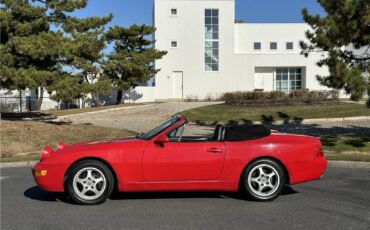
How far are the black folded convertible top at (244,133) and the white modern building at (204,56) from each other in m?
36.7

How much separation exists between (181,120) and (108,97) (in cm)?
3601

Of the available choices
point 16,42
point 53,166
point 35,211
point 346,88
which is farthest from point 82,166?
point 16,42

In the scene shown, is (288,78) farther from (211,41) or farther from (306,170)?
(306,170)

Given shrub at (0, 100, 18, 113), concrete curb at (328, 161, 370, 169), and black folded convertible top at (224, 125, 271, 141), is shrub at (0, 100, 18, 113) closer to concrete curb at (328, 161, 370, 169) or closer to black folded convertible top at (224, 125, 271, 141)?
concrete curb at (328, 161, 370, 169)

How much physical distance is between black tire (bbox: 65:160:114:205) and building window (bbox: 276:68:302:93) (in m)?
40.9

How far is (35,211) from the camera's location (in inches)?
268

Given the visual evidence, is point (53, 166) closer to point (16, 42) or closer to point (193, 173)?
point (193, 173)

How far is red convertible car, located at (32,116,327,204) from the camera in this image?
700 centimetres

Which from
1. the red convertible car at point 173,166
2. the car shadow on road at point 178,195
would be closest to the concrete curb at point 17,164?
the car shadow on road at point 178,195

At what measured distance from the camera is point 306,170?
7281 mm

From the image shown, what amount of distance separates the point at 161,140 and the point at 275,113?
1909 cm

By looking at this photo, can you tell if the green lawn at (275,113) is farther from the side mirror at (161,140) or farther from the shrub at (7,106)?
the side mirror at (161,140)

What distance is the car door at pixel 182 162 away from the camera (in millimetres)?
7008

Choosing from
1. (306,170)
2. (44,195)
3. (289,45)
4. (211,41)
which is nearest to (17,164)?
(44,195)
